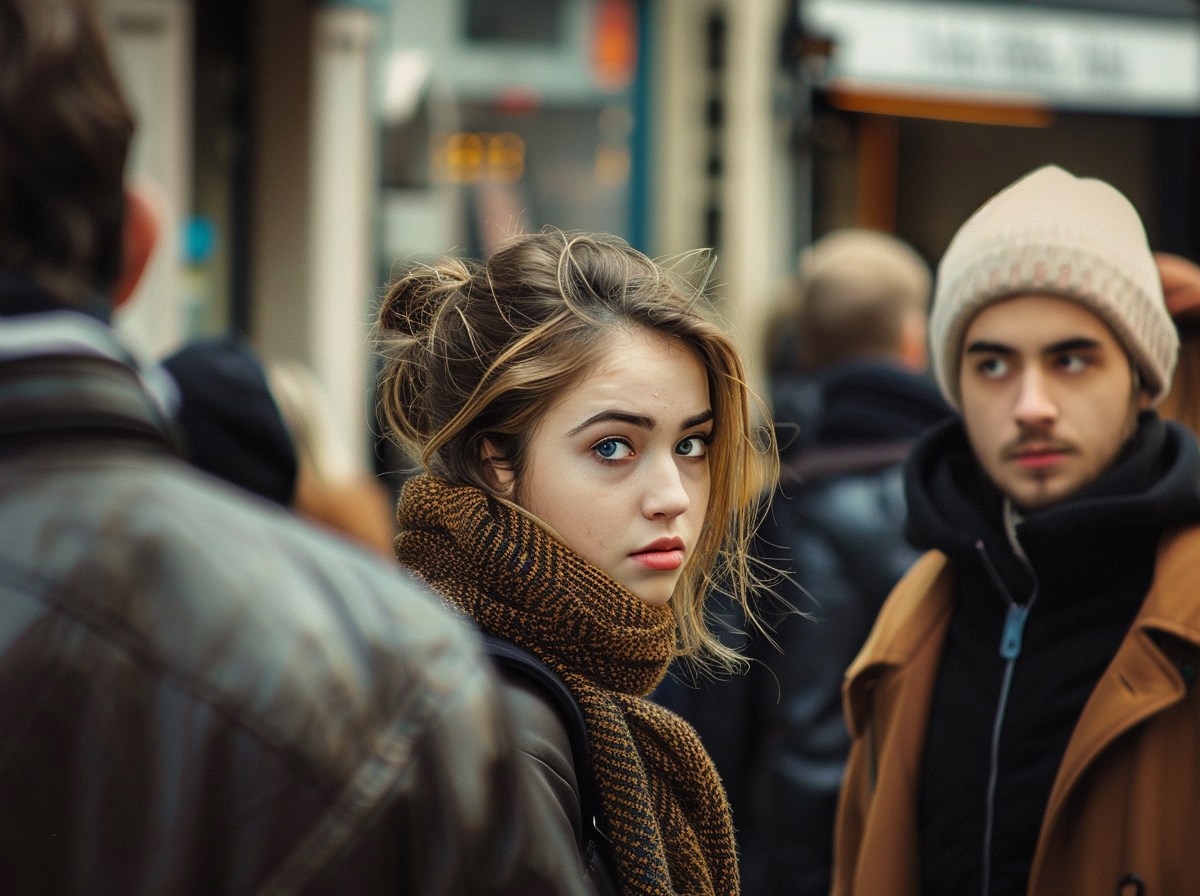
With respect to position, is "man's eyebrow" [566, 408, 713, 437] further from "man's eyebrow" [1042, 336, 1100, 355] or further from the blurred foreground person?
the blurred foreground person

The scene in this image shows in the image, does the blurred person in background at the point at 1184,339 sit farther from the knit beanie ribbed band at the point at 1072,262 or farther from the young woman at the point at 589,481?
the young woman at the point at 589,481

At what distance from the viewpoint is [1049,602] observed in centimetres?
245

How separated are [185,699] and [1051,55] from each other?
796 centimetres

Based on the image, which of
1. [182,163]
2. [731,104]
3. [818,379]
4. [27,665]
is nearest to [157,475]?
[27,665]

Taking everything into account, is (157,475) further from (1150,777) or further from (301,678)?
(1150,777)

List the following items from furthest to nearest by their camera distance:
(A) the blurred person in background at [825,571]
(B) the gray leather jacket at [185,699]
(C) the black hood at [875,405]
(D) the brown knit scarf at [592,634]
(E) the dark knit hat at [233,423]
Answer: (C) the black hood at [875,405], (A) the blurred person in background at [825,571], (E) the dark knit hat at [233,423], (D) the brown knit scarf at [592,634], (B) the gray leather jacket at [185,699]

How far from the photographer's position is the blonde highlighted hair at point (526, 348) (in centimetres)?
207

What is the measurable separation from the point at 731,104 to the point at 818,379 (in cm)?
640

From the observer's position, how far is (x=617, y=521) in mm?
2029

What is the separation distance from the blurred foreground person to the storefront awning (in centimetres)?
668

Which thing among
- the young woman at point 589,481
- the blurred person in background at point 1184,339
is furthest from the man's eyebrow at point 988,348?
the young woman at point 589,481

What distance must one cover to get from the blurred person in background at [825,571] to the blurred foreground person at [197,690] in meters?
2.49

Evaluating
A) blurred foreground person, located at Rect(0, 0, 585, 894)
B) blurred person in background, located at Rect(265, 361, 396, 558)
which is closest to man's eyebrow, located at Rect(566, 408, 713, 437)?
blurred foreground person, located at Rect(0, 0, 585, 894)

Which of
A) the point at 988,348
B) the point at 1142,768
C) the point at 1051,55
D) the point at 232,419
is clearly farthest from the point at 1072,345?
the point at 1051,55
